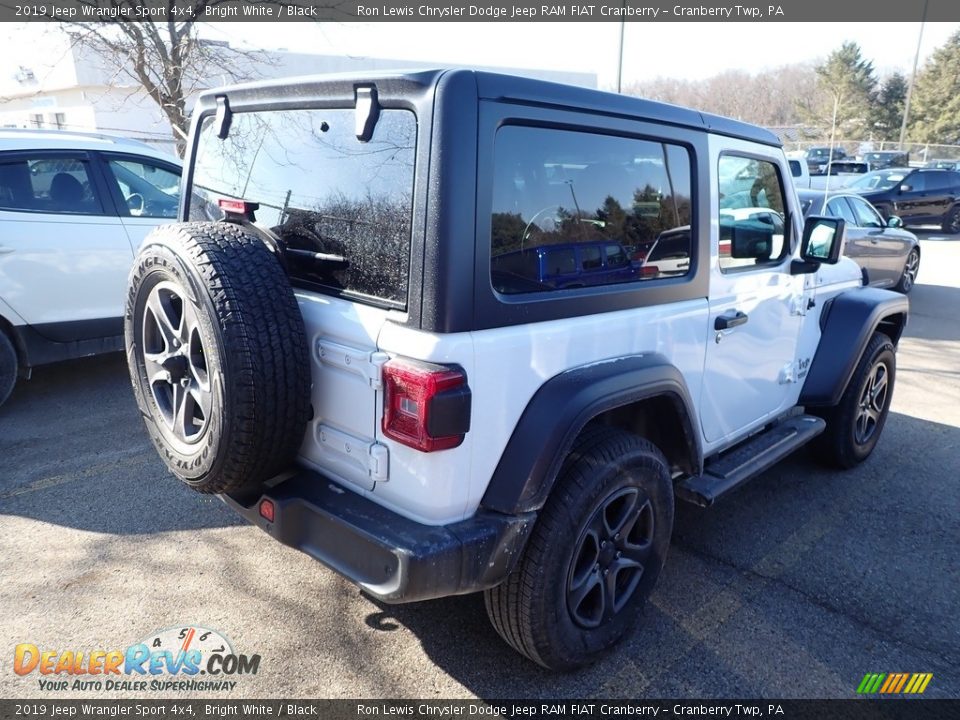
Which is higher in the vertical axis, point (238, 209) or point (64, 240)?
point (238, 209)

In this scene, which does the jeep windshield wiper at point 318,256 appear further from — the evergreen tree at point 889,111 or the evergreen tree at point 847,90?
the evergreen tree at point 889,111

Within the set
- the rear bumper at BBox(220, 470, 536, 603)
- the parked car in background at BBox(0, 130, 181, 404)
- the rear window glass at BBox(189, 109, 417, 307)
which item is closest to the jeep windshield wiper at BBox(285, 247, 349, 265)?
the rear window glass at BBox(189, 109, 417, 307)

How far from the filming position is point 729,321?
10.2 feet

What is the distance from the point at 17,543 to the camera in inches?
133

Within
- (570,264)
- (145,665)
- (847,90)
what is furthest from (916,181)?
(847,90)

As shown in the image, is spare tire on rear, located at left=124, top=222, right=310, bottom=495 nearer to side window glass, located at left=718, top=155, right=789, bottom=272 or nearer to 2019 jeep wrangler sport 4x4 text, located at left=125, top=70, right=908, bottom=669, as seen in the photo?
2019 jeep wrangler sport 4x4 text, located at left=125, top=70, right=908, bottom=669

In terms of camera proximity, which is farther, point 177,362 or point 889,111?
point 889,111

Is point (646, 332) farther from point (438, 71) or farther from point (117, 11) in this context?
point (117, 11)

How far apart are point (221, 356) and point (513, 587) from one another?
1222 mm

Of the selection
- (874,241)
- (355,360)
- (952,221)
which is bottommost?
(952,221)

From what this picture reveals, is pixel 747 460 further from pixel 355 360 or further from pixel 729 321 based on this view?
pixel 355 360

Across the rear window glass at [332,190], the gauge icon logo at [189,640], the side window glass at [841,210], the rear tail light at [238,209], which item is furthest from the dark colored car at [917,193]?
the gauge icon logo at [189,640]

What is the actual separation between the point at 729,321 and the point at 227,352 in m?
2.11

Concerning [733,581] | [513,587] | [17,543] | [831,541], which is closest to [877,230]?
[831,541]
